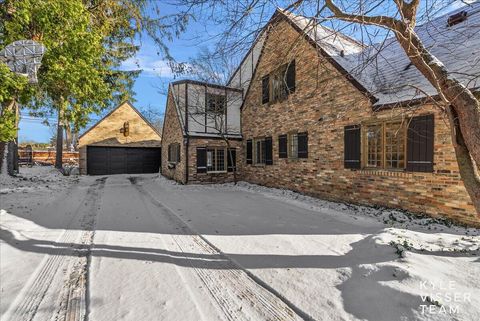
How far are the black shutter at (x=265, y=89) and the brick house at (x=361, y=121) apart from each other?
0.07m

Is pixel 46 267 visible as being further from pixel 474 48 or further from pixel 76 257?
pixel 474 48

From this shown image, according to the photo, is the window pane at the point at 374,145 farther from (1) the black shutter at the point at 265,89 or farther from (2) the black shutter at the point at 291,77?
(1) the black shutter at the point at 265,89

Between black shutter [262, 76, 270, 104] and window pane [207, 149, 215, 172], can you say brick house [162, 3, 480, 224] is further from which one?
window pane [207, 149, 215, 172]

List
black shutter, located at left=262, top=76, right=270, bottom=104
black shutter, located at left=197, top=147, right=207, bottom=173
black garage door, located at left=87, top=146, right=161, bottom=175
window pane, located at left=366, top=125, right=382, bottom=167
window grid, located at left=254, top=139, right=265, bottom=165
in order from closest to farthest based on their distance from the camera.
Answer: window pane, located at left=366, top=125, right=382, bottom=167 → black shutter, located at left=262, top=76, right=270, bottom=104 → window grid, located at left=254, top=139, right=265, bottom=165 → black shutter, located at left=197, top=147, right=207, bottom=173 → black garage door, located at left=87, top=146, right=161, bottom=175

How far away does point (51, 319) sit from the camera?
88.7 inches

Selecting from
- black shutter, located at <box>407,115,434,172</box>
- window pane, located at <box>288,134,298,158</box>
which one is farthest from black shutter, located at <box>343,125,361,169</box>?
window pane, located at <box>288,134,298,158</box>

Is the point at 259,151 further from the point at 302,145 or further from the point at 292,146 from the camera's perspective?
the point at 302,145

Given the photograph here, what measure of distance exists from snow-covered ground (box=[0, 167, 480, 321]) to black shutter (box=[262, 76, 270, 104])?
732 centimetres

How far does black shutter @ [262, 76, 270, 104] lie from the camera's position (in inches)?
454

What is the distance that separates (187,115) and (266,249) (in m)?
10.4

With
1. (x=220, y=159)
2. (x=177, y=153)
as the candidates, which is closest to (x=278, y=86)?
(x=220, y=159)

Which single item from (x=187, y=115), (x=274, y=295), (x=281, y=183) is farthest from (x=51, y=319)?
(x=187, y=115)

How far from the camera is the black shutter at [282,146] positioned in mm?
10156

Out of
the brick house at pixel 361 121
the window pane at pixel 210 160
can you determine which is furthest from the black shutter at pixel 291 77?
the window pane at pixel 210 160
